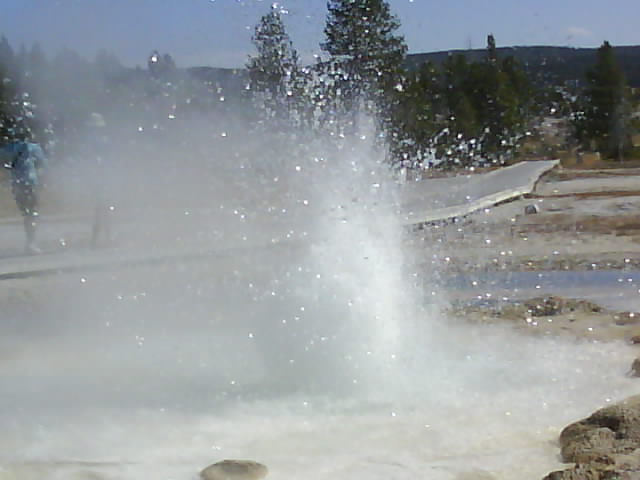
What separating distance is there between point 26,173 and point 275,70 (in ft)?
9.25

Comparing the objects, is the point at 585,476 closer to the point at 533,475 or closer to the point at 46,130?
the point at 533,475

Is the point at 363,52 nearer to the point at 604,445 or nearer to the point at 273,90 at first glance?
the point at 273,90

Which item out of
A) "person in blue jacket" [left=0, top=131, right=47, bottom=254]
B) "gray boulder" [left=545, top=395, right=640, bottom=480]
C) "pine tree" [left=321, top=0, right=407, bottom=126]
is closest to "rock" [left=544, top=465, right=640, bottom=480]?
"gray boulder" [left=545, top=395, right=640, bottom=480]

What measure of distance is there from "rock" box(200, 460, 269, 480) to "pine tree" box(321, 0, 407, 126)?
5.38 m

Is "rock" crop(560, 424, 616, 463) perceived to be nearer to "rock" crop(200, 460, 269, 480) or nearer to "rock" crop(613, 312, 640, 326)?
"rock" crop(200, 460, 269, 480)

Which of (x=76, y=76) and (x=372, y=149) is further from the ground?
(x=76, y=76)

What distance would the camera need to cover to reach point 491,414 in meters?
4.98

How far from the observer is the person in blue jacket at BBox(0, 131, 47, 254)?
10.0 m

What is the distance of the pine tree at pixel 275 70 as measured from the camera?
370 inches

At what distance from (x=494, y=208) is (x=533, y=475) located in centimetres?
1405

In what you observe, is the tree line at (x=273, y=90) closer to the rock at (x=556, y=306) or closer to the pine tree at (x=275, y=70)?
the pine tree at (x=275, y=70)

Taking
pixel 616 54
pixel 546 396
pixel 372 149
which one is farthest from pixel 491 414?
pixel 616 54

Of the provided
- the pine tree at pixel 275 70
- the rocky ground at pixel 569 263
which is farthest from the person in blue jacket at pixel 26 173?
the rocky ground at pixel 569 263

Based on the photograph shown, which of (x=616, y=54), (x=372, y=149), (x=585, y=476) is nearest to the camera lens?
(x=585, y=476)
